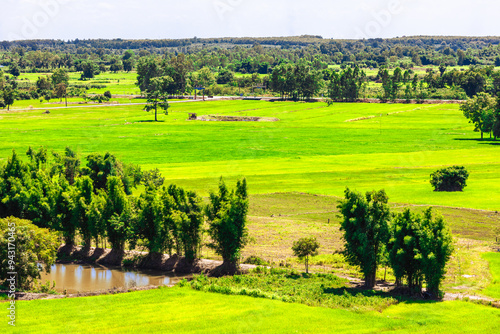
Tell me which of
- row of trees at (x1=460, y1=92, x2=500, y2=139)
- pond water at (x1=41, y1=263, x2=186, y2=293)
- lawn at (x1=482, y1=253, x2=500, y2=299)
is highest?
row of trees at (x1=460, y1=92, x2=500, y2=139)

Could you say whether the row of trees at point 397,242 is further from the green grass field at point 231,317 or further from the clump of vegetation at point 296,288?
the green grass field at point 231,317

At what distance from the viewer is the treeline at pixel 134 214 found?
210 feet

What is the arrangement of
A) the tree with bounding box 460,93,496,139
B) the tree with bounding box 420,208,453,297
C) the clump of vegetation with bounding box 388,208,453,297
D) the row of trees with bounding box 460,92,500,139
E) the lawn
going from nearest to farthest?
1. the tree with bounding box 420,208,453,297
2. the clump of vegetation with bounding box 388,208,453,297
3. the lawn
4. the row of trees with bounding box 460,92,500,139
5. the tree with bounding box 460,93,496,139

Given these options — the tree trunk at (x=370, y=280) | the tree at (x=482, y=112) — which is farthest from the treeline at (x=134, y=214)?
the tree at (x=482, y=112)

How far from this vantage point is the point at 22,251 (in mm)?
57375

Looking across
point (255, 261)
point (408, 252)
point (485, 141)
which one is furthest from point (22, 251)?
point (485, 141)

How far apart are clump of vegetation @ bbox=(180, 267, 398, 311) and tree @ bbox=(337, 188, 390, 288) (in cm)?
279

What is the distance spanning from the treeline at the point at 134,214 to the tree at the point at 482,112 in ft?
395

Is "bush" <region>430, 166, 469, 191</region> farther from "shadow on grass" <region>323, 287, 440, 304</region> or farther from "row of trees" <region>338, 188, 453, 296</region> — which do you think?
"shadow on grass" <region>323, 287, 440, 304</region>

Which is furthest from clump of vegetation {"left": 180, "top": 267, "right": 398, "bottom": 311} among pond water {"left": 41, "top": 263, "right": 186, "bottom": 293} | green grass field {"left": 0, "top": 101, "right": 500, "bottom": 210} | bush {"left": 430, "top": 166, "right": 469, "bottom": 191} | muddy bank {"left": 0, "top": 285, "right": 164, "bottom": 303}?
bush {"left": 430, "top": 166, "right": 469, "bottom": 191}

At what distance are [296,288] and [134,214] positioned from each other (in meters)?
23.9

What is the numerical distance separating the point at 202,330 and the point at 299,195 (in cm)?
5305

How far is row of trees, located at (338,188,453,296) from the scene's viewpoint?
53375mm

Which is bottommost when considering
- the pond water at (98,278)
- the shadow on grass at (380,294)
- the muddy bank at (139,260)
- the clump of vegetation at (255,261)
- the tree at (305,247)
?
the pond water at (98,278)
